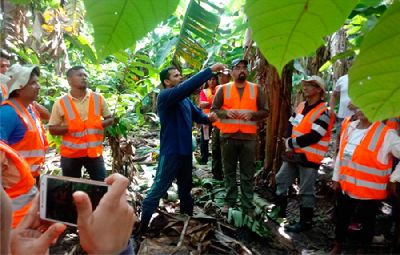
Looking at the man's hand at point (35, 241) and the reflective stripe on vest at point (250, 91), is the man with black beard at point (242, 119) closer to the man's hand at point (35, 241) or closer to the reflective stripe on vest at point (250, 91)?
the reflective stripe on vest at point (250, 91)

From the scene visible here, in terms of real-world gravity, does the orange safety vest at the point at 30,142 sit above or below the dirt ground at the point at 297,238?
above

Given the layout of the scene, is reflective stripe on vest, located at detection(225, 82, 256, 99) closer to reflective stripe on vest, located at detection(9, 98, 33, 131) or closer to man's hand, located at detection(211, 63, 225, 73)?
man's hand, located at detection(211, 63, 225, 73)

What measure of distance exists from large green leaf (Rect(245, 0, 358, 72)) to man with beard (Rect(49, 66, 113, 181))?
243 centimetres

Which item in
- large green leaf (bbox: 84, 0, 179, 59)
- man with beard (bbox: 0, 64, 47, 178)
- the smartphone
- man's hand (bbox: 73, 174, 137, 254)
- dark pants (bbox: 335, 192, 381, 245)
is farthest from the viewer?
dark pants (bbox: 335, 192, 381, 245)

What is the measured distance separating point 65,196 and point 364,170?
6.02 ft

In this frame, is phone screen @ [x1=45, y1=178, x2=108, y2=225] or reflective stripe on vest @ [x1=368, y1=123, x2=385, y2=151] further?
reflective stripe on vest @ [x1=368, y1=123, x2=385, y2=151]

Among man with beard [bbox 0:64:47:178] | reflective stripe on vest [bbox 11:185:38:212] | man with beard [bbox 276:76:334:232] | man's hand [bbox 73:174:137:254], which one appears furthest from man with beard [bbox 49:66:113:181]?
man's hand [bbox 73:174:137:254]

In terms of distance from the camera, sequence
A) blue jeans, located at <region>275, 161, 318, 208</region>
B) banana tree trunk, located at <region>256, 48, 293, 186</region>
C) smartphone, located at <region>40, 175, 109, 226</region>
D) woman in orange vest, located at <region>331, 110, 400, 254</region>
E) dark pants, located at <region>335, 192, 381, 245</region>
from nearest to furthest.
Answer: smartphone, located at <region>40, 175, 109, 226</region> < woman in orange vest, located at <region>331, 110, 400, 254</region> < dark pants, located at <region>335, 192, 381, 245</region> < blue jeans, located at <region>275, 161, 318, 208</region> < banana tree trunk, located at <region>256, 48, 293, 186</region>

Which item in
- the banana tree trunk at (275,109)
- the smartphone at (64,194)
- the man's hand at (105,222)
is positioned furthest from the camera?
the banana tree trunk at (275,109)

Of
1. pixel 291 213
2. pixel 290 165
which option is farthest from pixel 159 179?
pixel 291 213

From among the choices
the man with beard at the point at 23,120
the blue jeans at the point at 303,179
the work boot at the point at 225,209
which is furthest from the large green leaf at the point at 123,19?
the work boot at the point at 225,209

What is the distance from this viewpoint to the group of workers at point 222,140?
6.52 ft

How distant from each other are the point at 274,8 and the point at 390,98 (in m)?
0.14

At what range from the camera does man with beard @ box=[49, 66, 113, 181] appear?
254cm
